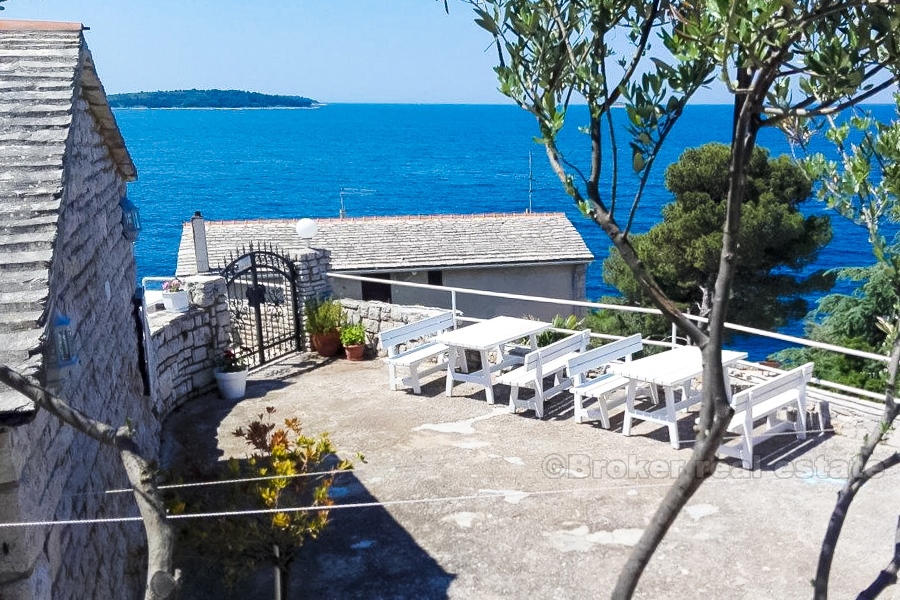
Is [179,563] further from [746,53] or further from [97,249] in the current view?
[746,53]

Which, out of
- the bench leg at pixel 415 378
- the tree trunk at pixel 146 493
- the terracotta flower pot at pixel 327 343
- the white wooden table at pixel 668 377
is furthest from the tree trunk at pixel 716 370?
the terracotta flower pot at pixel 327 343

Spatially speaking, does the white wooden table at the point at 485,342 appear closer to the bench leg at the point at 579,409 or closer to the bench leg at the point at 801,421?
the bench leg at the point at 579,409

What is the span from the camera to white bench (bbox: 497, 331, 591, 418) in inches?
343

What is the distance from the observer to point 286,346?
1177 centimetres

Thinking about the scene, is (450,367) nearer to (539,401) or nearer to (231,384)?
(539,401)

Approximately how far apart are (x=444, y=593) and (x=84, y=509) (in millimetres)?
2266

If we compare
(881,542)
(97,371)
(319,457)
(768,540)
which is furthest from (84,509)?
(881,542)

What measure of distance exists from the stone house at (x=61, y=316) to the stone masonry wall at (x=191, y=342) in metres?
1.87

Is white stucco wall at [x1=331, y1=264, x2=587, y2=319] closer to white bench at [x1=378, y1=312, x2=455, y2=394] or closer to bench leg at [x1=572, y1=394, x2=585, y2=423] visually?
white bench at [x1=378, y1=312, x2=455, y2=394]

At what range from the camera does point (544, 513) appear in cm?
Result: 668

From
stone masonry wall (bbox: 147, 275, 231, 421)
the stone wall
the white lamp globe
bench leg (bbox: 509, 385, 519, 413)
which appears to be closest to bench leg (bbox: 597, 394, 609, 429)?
bench leg (bbox: 509, 385, 519, 413)

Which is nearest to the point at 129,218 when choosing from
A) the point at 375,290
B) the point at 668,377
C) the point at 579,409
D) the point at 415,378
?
the point at 415,378

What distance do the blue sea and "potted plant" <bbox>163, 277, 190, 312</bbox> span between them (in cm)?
3533

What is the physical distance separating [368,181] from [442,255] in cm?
7903
